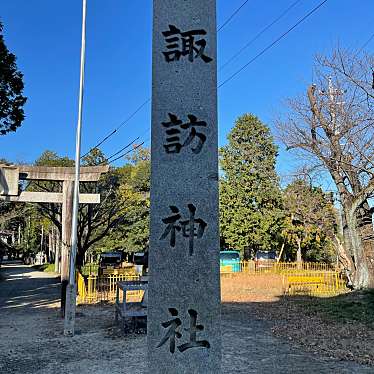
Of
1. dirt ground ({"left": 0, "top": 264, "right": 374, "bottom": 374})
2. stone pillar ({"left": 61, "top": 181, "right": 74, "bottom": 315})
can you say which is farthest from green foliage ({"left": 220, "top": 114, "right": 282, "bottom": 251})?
stone pillar ({"left": 61, "top": 181, "right": 74, "bottom": 315})

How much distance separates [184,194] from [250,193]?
27885 millimetres

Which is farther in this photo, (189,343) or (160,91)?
(160,91)

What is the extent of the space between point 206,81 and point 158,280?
74.8 inches

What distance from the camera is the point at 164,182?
3.66 m

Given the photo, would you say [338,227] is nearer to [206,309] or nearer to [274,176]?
[274,176]

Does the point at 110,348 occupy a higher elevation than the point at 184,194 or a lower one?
lower

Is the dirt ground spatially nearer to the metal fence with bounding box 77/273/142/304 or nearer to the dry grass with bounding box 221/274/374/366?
the dry grass with bounding box 221/274/374/366

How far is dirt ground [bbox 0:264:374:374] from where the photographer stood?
21.0ft

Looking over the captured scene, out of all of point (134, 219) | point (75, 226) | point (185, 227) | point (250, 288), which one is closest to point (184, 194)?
point (185, 227)

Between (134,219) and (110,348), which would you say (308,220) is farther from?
(134,219)

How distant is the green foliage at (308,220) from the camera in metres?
18.6

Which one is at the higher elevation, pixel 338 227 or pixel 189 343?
pixel 338 227

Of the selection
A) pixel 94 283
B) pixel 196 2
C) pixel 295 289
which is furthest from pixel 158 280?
pixel 295 289

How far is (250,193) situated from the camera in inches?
1224
